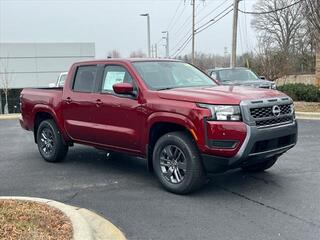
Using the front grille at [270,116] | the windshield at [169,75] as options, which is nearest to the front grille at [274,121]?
the front grille at [270,116]

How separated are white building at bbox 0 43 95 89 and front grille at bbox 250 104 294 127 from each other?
2974cm

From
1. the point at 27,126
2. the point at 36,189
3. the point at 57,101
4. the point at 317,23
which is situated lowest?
the point at 36,189

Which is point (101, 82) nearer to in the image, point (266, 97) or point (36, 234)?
point (266, 97)

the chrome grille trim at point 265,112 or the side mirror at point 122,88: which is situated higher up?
the side mirror at point 122,88

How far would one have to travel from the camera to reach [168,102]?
19.6ft

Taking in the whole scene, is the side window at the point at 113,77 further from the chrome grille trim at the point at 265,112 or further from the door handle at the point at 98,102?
the chrome grille trim at the point at 265,112

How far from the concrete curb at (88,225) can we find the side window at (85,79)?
2568 mm

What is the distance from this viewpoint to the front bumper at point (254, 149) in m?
5.50

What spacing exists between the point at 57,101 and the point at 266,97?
3819mm

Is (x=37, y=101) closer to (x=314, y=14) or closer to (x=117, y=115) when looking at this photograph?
(x=117, y=115)

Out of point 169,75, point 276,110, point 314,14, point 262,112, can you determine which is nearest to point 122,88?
Answer: point 169,75

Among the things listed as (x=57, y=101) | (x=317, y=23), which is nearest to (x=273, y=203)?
(x=57, y=101)

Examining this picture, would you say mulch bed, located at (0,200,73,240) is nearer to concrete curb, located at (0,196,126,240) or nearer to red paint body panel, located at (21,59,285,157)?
concrete curb, located at (0,196,126,240)

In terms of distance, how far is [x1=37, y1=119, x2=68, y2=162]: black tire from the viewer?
→ 814 cm
